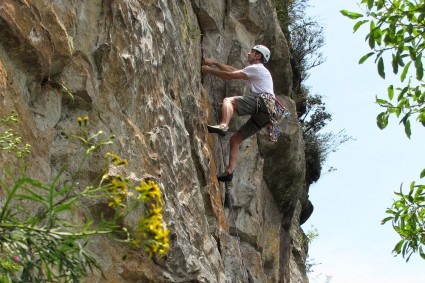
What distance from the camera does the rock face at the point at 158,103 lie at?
6.57 m

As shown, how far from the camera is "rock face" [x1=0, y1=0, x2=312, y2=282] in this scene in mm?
6566

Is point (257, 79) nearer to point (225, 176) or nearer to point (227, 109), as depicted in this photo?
point (227, 109)

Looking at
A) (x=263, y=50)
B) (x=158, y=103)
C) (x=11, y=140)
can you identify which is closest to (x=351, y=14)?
(x=158, y=103)

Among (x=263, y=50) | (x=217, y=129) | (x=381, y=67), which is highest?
(x=263, y=50)

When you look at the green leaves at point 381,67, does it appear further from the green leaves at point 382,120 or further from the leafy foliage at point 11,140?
the leafy foliage at point 11,140

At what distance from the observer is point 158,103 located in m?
8.56

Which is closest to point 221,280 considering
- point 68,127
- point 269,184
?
point 68,127

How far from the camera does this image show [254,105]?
1095 centimetres

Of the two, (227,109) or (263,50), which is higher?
(263,50)

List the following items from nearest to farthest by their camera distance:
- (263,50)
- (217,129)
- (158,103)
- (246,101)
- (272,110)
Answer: (158,103) < (217,129) < (246,101) < (272,110) < (263,50)

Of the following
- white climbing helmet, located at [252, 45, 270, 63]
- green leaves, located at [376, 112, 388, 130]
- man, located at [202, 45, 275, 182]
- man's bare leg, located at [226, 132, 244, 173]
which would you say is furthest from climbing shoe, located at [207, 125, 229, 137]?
green leaves, located at [376, 112, 388, 130]

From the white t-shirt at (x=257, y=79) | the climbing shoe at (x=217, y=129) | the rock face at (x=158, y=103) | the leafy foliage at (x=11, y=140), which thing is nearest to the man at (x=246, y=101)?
the white t-shirt at (x=257, y=79)

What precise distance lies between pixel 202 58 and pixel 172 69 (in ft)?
6.42

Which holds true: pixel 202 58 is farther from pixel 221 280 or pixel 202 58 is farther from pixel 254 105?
pixel 221 280
